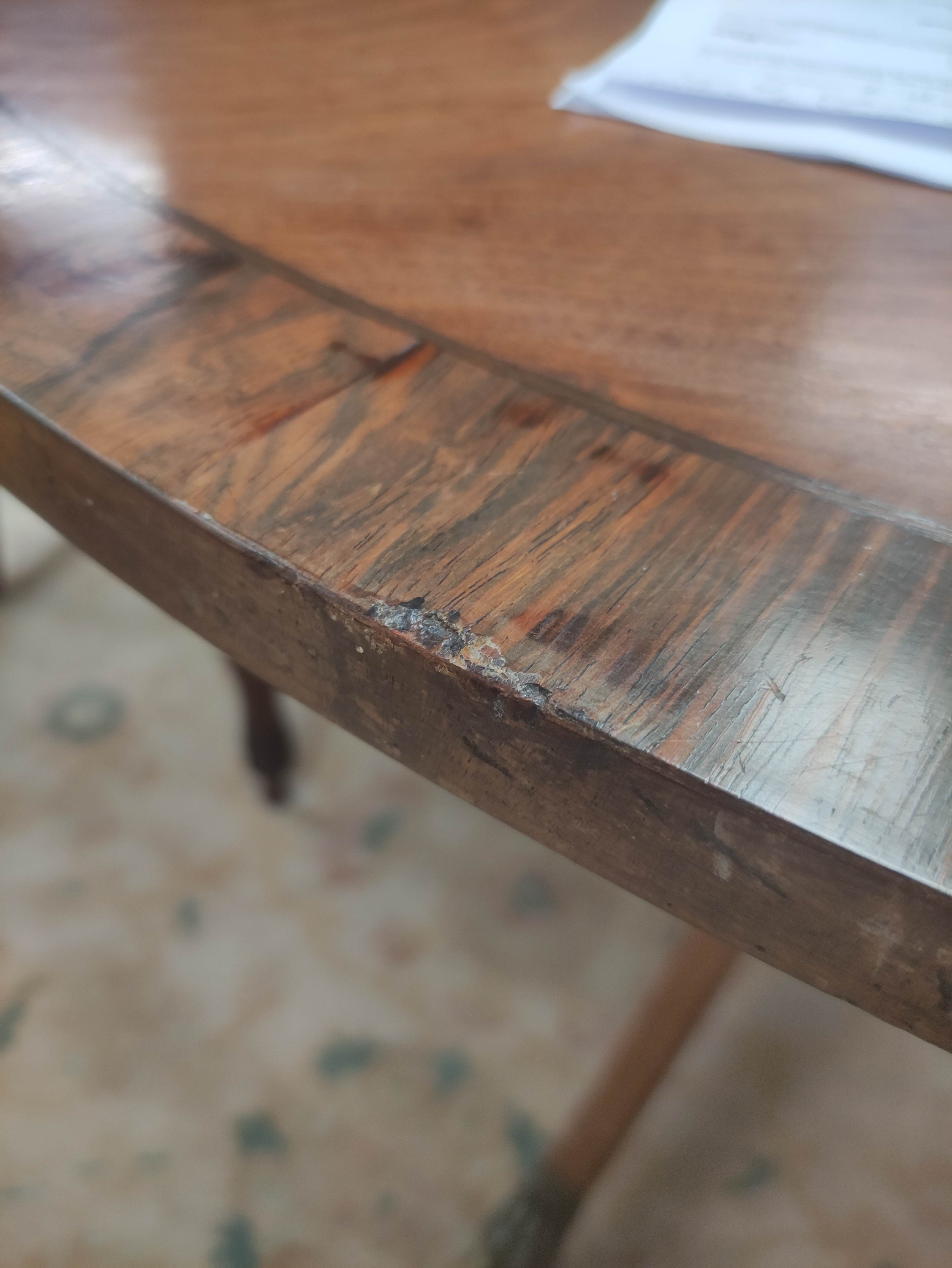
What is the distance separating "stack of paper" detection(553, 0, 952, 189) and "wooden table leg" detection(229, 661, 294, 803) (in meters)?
0.44

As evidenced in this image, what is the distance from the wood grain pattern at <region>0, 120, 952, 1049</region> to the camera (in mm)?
175

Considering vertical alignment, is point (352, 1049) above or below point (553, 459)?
below

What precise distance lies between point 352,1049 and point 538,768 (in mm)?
527

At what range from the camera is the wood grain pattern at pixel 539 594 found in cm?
18

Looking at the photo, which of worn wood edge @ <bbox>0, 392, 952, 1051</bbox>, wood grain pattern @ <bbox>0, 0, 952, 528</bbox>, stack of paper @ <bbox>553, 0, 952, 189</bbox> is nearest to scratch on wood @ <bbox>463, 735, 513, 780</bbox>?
worn wood edge @ <bbox>0, 392, 952, 1051</bbox>

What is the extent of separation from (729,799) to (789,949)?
4 cm

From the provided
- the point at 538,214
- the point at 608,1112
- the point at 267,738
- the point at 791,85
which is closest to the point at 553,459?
the point at 538,214

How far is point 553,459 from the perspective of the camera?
0.79ft

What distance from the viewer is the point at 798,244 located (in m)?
0.35

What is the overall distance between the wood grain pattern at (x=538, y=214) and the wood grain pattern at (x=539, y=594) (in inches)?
1.3

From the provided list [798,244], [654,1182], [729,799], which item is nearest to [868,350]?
[798,244]

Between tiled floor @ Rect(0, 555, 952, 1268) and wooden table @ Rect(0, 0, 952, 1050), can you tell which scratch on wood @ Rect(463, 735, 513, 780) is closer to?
wooden table @ Rect(0, 0, 952, 1050)

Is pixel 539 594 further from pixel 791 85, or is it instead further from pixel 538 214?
pixel 791 85

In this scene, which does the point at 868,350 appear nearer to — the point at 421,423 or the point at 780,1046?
the point at 421,423
